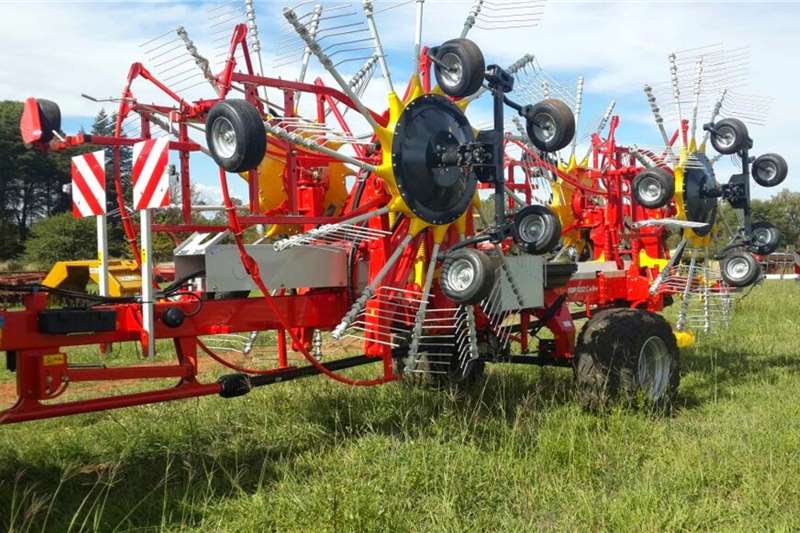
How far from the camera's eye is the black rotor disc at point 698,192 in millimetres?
7863

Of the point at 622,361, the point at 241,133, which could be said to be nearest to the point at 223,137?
the point at 241,133

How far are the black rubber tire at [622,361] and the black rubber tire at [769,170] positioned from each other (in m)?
2.72

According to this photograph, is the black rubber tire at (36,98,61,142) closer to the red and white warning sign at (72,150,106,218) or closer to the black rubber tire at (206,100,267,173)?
the red and white warning sign at (72,150,106,218)

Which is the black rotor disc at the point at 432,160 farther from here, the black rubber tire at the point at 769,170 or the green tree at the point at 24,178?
the green tree at the point at 24,178

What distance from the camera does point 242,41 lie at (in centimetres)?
489

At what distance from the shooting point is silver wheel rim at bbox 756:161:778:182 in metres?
7.98

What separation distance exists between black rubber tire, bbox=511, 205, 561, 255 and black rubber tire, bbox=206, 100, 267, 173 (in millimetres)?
1846

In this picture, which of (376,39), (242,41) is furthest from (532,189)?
(242,41)

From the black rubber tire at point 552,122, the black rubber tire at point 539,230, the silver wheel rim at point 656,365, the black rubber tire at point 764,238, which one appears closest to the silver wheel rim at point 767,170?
the black rubber tire at point 764,238

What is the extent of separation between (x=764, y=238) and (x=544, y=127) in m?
3.47

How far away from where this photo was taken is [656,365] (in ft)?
21.1

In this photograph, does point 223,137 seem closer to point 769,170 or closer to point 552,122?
point 552,122

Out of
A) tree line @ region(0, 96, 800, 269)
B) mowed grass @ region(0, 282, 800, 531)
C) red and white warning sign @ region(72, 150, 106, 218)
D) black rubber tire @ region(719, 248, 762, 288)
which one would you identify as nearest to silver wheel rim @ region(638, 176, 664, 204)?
black rubber tire @ region(719, 248, 762, 288)

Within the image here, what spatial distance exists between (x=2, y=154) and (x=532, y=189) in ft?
144
